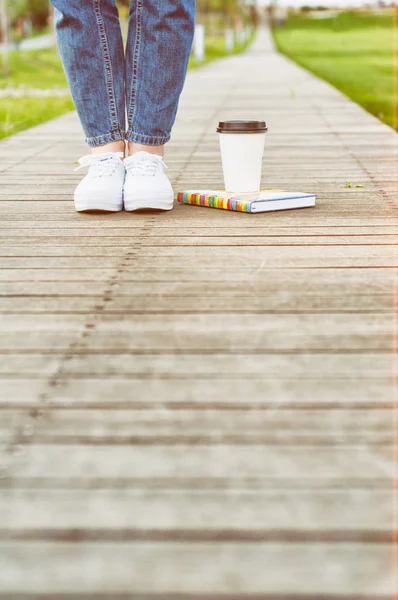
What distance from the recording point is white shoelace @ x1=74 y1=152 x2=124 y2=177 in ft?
7.56

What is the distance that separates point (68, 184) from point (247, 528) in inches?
83.0

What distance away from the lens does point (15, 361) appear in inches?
48.0

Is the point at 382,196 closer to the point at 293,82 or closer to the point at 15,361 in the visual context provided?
the point at 15,361

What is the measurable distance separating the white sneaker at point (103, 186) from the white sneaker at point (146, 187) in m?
0.02

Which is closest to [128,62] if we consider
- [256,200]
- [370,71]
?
[256,200]

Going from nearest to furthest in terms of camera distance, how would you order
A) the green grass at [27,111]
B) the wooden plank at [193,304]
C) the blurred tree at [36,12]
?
the wooden plank at [193,304], the green grass at [27,111], the blurred tree at [36,12]

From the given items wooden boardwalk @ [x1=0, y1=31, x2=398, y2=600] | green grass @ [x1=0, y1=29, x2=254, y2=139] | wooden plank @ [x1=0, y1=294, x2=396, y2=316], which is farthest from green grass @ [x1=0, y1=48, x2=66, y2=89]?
wooden plank @ [x1=0, y1=294, x2=396, y2=316]

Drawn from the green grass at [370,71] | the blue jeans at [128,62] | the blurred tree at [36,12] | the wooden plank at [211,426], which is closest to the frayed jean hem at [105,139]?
the blue jeans at [128,62]

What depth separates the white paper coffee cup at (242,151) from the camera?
2367mm

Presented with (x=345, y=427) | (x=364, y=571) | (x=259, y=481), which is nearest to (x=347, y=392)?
(x=345, y=427)

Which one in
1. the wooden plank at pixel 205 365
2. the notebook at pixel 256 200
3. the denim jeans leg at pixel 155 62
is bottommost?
the notebook at pixel 256 200

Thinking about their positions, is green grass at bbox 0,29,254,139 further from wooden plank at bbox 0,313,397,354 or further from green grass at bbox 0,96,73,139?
wooden plank at bbox 0,313,397,354

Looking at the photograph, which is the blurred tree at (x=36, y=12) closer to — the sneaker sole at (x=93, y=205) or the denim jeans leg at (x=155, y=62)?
the denim jeans leg at (x=155, y=62)

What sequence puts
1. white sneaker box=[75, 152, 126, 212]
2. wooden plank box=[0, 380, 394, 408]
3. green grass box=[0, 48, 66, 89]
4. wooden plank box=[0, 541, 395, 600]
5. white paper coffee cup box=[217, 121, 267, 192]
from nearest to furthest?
1. wooden plank box=[0, 541, 395, 600]
2. wooden plank box=[0, 380, 394, 408]
3. white sneaker box=[75, 152, 126, 212]
4. white paper coffee cup box=[217, 121, 267, 192]
5. green grass box=[0, 48, 66, 89]
